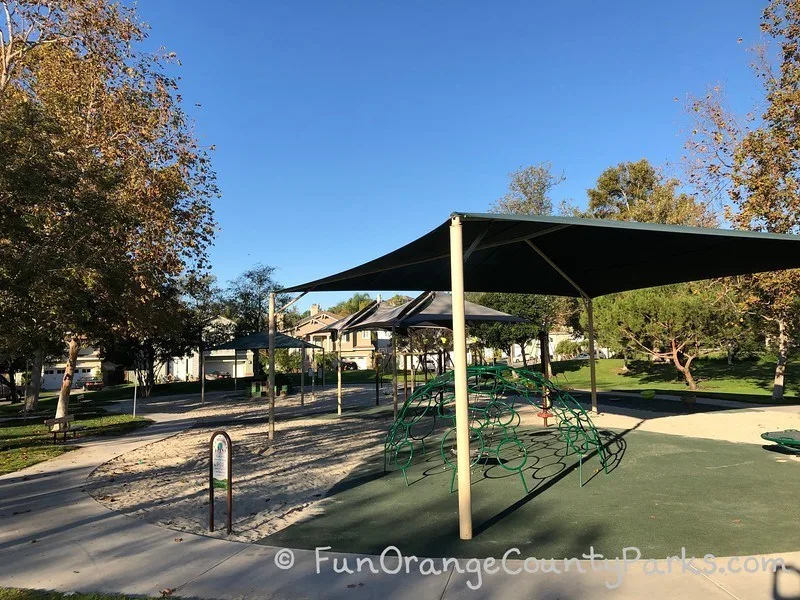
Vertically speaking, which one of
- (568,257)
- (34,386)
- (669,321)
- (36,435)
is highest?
(568,257)

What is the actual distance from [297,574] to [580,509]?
315 centimetres

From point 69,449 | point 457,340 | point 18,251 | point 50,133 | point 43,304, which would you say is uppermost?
point 50,133

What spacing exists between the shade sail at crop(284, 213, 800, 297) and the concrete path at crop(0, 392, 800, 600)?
3.18m

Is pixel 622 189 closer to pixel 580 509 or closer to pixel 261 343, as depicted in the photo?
pixel 261 343

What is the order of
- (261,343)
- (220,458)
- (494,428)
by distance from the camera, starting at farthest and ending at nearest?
(261,343) → (494,428) → (220,458)

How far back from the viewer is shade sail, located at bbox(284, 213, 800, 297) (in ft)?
19.8

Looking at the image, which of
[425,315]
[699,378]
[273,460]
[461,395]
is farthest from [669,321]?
[461,395]

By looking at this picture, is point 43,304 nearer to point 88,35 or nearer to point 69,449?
point 69,449

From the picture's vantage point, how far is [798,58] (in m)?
14.1

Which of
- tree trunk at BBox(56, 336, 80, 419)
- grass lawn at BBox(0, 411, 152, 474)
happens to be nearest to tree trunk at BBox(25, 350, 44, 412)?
grass lawn at BBox(0, 411, 152, 474)

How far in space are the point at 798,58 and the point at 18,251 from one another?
18.7 metres

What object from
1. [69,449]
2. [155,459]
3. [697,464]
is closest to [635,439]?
[697,464]

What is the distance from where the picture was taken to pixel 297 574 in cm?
428

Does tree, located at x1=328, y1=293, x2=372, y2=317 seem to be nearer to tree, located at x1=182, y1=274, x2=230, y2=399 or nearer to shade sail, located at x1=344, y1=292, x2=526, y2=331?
tree, located at x1=182, y1=274, x2=230, y2=399
